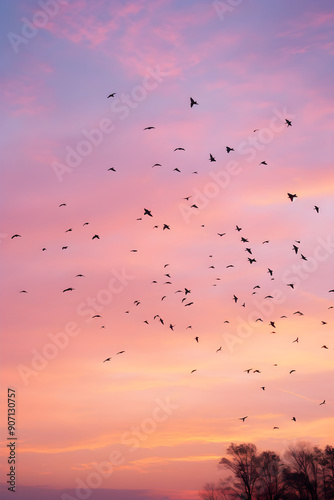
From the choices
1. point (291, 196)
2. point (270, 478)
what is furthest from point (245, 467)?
point (291, 196)

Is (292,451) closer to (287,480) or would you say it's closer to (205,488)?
(287,480)

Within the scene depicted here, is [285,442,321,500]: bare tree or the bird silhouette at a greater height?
the bird silhouette

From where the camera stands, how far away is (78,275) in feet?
168

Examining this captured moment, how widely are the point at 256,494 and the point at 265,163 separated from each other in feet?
226

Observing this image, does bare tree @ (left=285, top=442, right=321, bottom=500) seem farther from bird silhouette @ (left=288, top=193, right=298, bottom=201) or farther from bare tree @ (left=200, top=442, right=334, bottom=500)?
bird silhouette @ (left=288, top=193, right=298, bottom=201)

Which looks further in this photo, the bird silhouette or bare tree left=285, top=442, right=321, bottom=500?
bare tree left=285, top=442, right=321, bottom=500

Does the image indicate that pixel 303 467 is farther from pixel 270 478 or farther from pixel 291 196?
pixel 291 196

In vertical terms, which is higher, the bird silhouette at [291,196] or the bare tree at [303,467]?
the bird silhouette at [291,196]

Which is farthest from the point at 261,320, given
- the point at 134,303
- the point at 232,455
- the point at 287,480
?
the point at 287,480

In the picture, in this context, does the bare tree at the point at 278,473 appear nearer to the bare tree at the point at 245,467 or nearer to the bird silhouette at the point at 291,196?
the bare tree at the point at 245,467

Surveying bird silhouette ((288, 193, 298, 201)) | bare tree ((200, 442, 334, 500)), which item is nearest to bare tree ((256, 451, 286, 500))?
bare tree ((200, 442, 334, 500))

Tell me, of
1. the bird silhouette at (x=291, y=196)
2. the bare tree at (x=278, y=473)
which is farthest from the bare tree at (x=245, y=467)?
the bird silhouette at (x=291, y=196)

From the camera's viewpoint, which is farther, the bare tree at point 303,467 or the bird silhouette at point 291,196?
the bare tree at point 303,467

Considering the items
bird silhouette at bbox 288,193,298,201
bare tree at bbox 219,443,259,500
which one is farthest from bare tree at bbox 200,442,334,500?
bird silhouette at bbox 288,193,298,201
